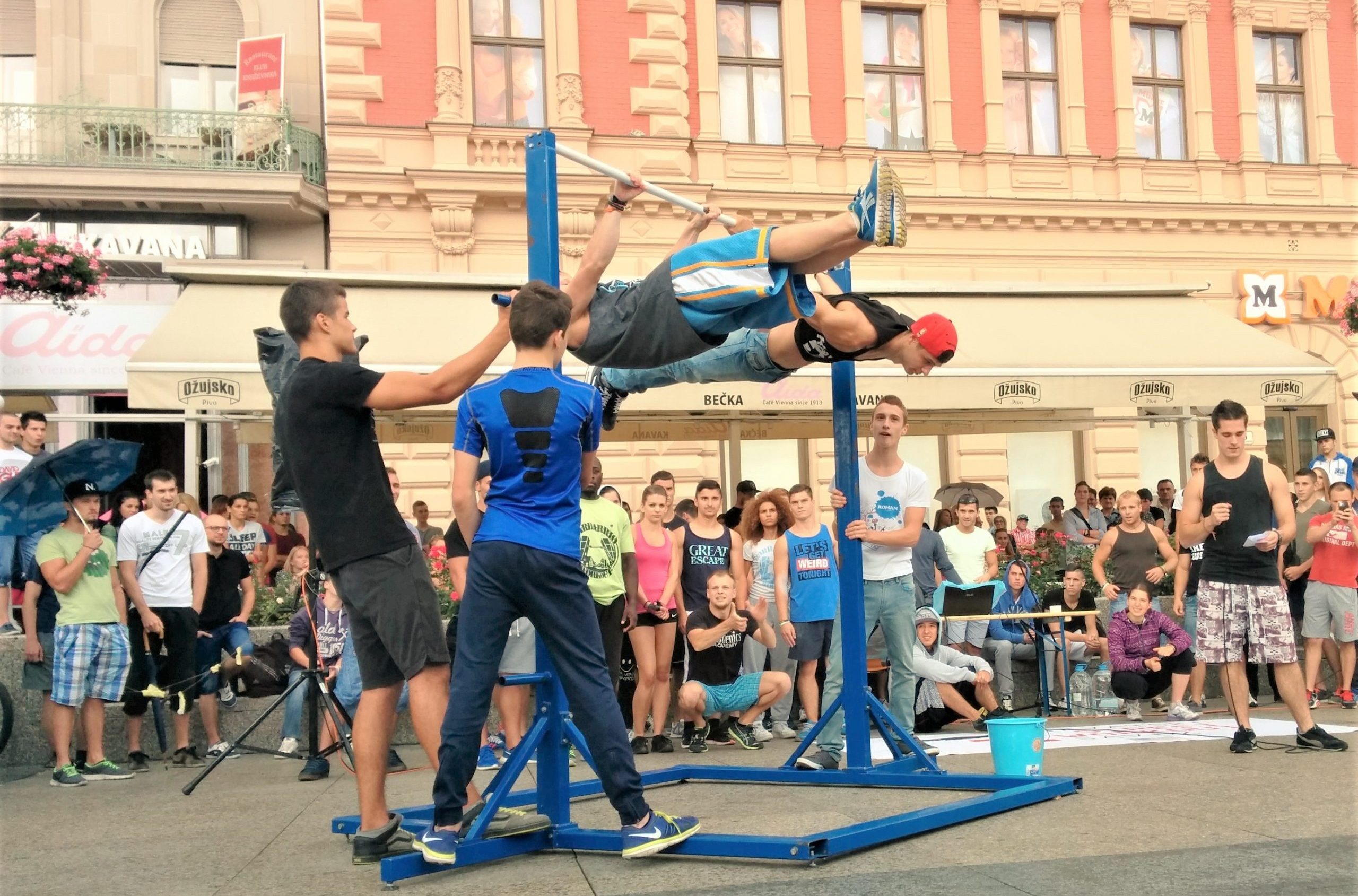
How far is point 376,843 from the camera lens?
5.18 meters

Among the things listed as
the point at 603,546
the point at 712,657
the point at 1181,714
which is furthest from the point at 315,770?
the point at 1181,714

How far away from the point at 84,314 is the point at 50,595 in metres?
10.4

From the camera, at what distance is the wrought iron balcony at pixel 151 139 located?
17.9m

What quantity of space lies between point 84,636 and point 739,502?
19.8 feet

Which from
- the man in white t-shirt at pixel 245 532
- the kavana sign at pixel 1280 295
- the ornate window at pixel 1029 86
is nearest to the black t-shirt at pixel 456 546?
the man in white t-shirt at pixel 245 532

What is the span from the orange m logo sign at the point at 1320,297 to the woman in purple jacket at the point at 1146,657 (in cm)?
1353

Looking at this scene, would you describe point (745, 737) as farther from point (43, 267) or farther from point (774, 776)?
point (43, 267)

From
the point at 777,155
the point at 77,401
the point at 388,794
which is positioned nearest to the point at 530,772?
the point at 388,794

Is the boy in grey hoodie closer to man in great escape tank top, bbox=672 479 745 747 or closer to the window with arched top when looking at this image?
man in great escape tank top, bbox=672 479 745 747

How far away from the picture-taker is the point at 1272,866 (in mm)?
4418

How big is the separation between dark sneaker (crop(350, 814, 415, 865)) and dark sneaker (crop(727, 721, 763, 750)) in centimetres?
395

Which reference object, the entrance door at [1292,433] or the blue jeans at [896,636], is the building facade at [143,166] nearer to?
the blue jeans at [896,636]

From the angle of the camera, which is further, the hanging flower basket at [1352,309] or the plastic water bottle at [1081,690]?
the hanging flower basket at [1352,309]

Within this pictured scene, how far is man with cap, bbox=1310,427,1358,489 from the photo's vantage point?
1237cm
